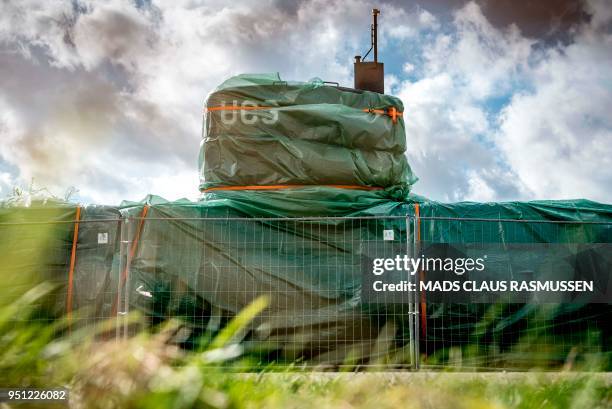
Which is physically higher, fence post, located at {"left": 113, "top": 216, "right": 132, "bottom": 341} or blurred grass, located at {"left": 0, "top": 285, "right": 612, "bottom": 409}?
fence post, located at {"left": 113, "top": 216, "right": 132, "bottom": 341}

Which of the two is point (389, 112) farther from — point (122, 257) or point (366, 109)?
point (122, 257)

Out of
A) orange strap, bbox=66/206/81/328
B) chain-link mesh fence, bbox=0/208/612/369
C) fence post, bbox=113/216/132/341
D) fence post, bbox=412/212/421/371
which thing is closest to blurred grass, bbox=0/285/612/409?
fence post, bbox=412/212/421/371

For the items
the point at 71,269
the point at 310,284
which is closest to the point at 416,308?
the point at 310,284

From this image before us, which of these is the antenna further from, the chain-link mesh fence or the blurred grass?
the blurred grass

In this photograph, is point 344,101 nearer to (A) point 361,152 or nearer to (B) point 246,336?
(A) point 361,152

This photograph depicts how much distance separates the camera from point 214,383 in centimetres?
202

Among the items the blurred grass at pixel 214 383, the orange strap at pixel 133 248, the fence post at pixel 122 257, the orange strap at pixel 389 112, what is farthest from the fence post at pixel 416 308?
the blurred grass at pixel 214 383

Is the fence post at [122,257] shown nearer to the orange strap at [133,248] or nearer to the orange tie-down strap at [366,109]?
the orange strap at [133,248]

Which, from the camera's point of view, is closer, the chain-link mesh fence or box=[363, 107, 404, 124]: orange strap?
the chain-link mesh fence

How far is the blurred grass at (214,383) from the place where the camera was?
1827 mm

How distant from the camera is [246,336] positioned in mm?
6461

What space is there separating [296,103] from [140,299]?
110 inches

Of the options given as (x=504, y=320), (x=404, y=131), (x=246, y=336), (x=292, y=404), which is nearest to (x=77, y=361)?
(x=292, y=404)

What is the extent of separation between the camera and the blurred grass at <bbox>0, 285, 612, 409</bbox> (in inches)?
71.9
